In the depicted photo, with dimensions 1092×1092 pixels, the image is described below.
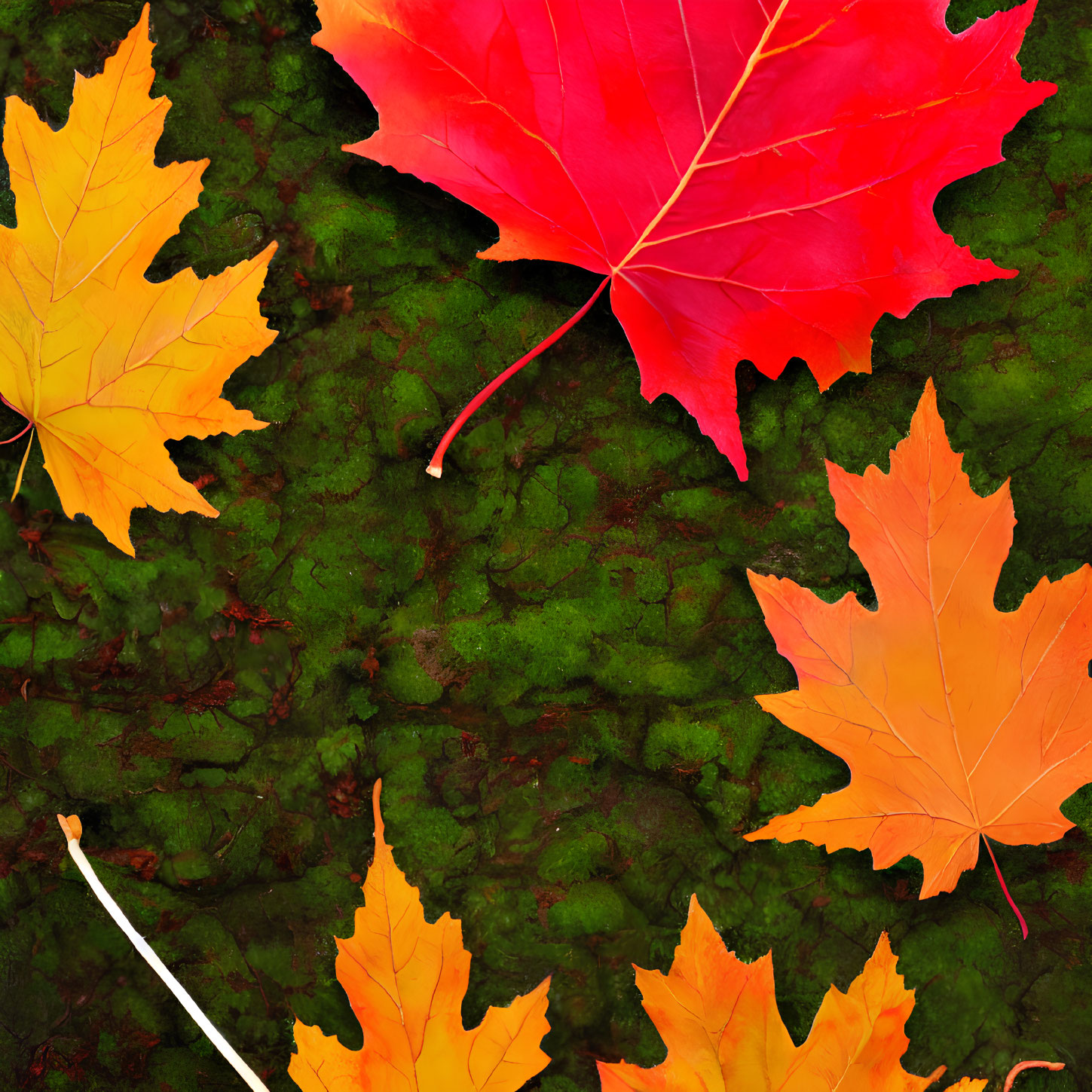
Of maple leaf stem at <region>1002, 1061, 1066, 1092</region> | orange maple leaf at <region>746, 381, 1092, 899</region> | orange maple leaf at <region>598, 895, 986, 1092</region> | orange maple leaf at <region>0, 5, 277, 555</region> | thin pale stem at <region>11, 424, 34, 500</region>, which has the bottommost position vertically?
maple leaf stem at <region>1002, 1061, 1066, 1092</region>

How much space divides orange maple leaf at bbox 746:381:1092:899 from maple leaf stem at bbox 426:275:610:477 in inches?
17.7

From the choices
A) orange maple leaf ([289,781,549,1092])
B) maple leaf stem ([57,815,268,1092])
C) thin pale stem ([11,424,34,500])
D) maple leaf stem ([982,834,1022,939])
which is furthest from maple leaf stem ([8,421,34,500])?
maple leaf stem ([982,834,1022,939])

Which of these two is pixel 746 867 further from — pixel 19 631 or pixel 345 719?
pixel 19 631

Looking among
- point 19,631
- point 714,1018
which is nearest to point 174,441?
point 19,631

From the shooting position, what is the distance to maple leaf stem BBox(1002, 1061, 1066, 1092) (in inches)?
46.4

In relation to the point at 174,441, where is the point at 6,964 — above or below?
below

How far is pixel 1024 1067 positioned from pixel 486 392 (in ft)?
4.41

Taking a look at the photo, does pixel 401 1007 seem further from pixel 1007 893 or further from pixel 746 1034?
pixel 1007 893

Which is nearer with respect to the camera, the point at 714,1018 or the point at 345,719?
the point at 714,1018

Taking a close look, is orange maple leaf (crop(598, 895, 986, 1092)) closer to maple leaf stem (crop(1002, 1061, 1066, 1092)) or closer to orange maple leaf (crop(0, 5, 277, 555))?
maple leaf stem (crop(1002, 1061, 1066, 1092))

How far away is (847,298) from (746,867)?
0.89 metres

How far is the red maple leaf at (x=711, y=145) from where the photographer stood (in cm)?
105

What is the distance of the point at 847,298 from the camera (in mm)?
1136

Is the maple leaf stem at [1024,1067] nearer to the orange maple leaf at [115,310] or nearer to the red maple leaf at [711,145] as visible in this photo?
the red maple leaf at [711,145]
